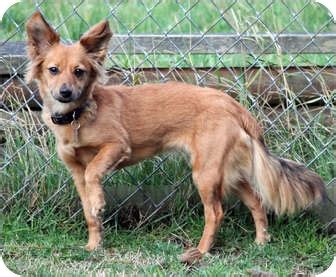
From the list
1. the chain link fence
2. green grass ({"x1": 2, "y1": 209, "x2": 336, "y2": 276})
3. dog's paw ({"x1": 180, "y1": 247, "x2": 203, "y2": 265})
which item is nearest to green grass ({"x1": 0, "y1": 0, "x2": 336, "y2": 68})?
the chain link fence

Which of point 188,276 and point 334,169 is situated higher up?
point 188,276

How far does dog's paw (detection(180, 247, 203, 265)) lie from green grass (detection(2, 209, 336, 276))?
38 millimetres

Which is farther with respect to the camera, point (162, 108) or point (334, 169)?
point (334, 169)

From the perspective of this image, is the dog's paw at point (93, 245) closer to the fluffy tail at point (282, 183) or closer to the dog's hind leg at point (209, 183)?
the dog's hind leg at point (209, 183)

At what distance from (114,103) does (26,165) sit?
0.81 meters

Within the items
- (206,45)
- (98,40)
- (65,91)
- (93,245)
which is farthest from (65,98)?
(206,45)

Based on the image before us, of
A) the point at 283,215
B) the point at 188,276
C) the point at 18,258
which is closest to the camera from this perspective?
the point at 188,276

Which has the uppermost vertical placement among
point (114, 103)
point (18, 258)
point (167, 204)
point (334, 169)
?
point (114, 103)

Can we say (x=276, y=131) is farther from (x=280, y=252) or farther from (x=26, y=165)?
(x=26, y=165)

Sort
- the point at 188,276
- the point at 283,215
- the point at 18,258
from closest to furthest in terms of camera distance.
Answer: the point at 188,276 → the point at 18,258 → the point at 283,215

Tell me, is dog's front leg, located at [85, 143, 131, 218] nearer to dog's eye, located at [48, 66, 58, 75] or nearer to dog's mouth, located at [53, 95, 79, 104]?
dog's mouth, located at [53, 95, 79, 104]

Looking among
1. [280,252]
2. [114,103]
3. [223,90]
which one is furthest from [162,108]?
[280,252]

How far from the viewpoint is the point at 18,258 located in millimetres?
5168

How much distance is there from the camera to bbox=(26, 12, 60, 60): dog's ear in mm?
5148
